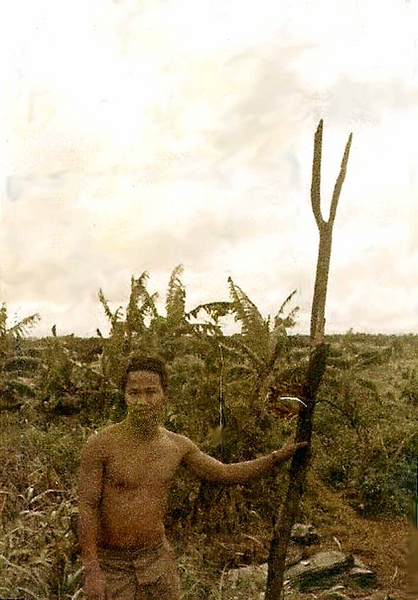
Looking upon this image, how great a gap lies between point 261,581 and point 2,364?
15.6 ft

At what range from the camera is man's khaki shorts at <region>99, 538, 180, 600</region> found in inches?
104

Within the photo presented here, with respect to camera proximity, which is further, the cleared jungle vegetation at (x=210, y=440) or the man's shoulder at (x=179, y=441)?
the cleared jungle vegetation at (x=210, y=440)

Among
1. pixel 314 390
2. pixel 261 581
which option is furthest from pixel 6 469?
pixel 314 390

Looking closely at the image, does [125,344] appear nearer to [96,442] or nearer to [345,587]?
[345,587]

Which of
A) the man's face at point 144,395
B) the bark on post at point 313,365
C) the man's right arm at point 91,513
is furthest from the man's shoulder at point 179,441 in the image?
the bark on post at point 313,365

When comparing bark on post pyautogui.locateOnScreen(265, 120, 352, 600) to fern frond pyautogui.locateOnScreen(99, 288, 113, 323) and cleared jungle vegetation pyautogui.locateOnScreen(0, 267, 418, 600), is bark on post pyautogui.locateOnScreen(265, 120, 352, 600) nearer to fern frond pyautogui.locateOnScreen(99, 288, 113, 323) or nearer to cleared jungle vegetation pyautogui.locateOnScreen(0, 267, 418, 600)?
cleared jungle vegetation pyautogui.locateOnScreen(0, 267, 418, 600)

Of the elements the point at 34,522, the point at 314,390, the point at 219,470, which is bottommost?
the point at 34,522

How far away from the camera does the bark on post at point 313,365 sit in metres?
2.64

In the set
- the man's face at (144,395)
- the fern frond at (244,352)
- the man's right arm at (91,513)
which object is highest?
the fern frond at (244,352)

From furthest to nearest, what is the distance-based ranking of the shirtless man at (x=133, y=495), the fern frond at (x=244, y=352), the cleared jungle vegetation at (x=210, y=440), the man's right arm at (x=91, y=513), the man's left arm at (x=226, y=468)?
1. the fern frond at (x=244, y=352)
2. the cleared jungle vegetation at (x=210, y=440)
3. the man's left arm at (x=226, y=468)
4. the shirtless man at (x=133, y=495)
5. the man's right arm at (x=91, y=513)

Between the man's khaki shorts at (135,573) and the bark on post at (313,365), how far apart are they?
42 centimetres

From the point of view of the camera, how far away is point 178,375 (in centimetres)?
557

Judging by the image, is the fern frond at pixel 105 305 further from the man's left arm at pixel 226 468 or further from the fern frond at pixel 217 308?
the man's left arm at pixel 226 468

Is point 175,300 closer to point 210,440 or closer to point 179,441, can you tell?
point 210,440
